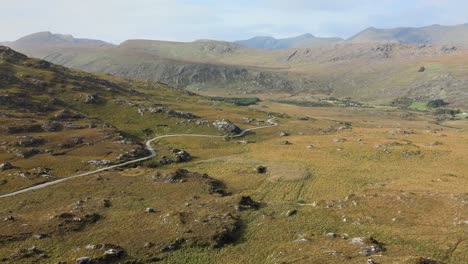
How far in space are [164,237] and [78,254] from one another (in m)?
12.3

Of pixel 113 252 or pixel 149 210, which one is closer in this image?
pixel 113 252

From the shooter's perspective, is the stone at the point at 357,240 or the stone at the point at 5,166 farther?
the stone at the point at 5,166

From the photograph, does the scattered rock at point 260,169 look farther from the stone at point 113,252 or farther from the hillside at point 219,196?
the stone at point 113,252

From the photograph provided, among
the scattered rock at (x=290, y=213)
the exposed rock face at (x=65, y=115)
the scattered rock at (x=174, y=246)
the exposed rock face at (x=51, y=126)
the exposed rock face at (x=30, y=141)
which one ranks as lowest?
the scattered rock at (x=290, y=213)

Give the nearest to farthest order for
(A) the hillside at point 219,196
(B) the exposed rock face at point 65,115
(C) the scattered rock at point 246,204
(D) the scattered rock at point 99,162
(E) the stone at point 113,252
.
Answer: (E) the stone at point 113,252 → (A) the hillside at point 219,196 → (C) the scattered rock at point 246,204 → (D) the scattered rock at point 99,162 → (B) the exposed rock face at point 65,115

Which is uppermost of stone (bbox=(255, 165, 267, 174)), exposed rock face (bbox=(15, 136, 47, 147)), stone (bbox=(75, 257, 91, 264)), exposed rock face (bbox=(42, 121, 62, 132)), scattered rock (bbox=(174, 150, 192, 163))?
exposed rock face (bbox=(42, 121, 62, 132))

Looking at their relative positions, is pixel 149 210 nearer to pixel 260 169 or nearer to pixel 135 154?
pixel 260 169

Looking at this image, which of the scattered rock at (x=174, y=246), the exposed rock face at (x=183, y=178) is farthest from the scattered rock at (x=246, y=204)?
the scattered rock at (x=174, y=246)

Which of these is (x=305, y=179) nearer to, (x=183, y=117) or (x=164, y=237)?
(x=164, y=237)

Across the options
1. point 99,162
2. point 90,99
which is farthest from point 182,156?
point 90,99

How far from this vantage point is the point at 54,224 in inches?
2461

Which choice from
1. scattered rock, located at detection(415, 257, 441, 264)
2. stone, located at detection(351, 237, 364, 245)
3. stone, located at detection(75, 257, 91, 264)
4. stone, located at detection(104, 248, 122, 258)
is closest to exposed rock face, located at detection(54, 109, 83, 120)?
stone, located at detection(104, 248, 122, 258)

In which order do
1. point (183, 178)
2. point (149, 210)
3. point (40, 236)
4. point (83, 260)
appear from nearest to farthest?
point (83, 260) → point (40, 236) → point (149, 210) → point (183, 178)

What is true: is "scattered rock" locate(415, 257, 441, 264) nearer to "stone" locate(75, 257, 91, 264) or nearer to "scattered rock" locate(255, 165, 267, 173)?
"stone" locate(75, 257, 91, 264)
